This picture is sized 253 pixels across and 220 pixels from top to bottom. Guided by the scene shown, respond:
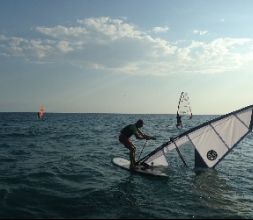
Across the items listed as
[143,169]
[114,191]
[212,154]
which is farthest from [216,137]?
[114,191]

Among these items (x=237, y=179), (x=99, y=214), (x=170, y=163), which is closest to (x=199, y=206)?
(x=99, y=214)

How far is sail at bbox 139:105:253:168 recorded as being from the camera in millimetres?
15445

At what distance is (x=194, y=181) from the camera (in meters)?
13.9

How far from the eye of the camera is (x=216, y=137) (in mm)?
15617

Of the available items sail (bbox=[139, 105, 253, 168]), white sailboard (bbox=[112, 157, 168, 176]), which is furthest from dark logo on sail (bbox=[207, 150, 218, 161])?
white sailboard (bbox=[112, 157, 168, 176])

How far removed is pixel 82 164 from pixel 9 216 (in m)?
8.33

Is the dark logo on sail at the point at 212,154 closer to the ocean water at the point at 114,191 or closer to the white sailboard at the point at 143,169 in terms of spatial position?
the ocean water at the point at 114,191

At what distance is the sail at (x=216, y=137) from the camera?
15445 millimetres

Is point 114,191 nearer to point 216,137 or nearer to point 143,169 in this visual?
point 143,169

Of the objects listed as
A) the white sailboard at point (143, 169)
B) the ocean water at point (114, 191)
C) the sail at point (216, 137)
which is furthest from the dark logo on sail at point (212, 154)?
the white sailboard at point (143, 169)

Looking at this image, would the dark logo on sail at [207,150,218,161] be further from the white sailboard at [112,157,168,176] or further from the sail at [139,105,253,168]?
the white sailboard at [112,157,168,176]

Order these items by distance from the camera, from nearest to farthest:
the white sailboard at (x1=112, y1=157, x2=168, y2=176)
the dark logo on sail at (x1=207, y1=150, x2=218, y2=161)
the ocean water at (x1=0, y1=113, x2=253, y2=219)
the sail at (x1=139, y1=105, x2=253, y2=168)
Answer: the ocean water at (x1=0, y1=113, x2=253, y2=219) → the white sailboard at (x1=112, y1=157, x2=168, y2=176) → the sail at (x1=139, y1=105, x2=253, y2=168) → the dark logo on sail at (x1=207, y1=150, x2=218, y2=161)

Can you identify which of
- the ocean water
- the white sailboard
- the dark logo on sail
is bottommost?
the ocean water

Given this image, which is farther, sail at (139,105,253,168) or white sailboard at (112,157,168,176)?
sail at (139,105,253,168)
